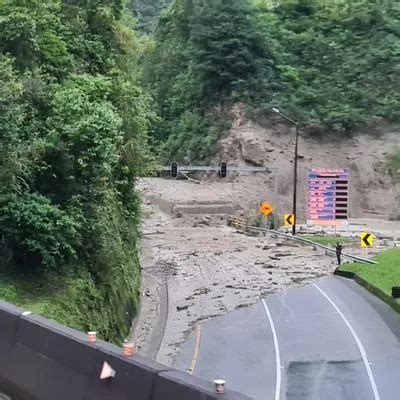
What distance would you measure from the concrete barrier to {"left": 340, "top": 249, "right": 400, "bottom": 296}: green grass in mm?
22404

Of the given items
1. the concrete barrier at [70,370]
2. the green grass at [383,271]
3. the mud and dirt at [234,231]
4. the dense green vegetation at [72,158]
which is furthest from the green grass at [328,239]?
the concrete barrier at [70,370]

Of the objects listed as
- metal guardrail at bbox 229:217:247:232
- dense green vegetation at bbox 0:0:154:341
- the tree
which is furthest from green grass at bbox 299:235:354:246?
dense green vegetation at bbox 0:0:154:341

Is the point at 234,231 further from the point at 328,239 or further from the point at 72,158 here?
the point at 72,158

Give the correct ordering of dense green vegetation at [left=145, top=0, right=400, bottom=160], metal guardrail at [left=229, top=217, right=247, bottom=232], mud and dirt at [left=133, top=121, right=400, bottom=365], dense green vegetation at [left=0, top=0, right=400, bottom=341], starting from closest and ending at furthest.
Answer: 1. dense green vegetation at [left=0, top=0, right=400, bottom=341]
2. mud and dirt at [left=133, top=121, right=400, bottom=365]
3. metal guardrail at [left=229, top=217, right=247, bottom=232]
4. dense green vegetation at [left=145, top=0, right=400, bottom=160]

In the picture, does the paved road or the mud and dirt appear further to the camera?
the mud and dirt

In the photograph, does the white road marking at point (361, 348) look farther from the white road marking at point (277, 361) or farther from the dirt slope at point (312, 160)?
the dirt slope at point (312, 160)

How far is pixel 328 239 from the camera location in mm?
51312

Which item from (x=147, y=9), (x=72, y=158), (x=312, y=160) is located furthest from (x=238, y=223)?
(x=147, y=9)

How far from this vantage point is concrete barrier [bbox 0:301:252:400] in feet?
19.2

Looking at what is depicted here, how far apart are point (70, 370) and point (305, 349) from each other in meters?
15.0

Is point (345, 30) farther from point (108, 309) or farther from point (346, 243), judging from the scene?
point (108, 309)

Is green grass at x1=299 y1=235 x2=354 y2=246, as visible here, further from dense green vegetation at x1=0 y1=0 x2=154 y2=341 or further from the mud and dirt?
dense green vegetation at x1=0 y1=0 x2=154 y2=341

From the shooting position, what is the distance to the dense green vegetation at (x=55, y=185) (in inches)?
596

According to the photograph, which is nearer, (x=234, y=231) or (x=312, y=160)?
→ (x=234, y=231)
